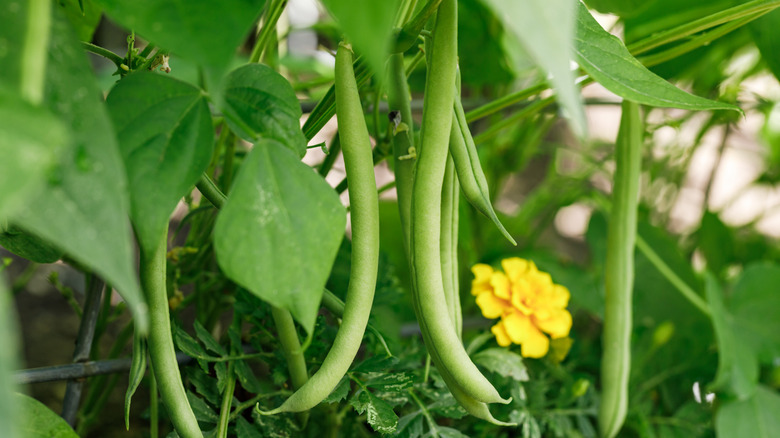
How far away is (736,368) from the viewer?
0.63m

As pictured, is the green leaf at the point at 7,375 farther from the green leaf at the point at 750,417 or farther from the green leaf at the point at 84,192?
the green leaf at the point at 750,417

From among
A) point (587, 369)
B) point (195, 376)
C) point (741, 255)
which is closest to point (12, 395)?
point (195, 376)

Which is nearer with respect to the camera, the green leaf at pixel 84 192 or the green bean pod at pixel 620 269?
the green leaf at pixel 84 192

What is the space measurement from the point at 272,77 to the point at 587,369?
1.85 ft

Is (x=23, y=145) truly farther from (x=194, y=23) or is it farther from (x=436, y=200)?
(x=436, y=200)

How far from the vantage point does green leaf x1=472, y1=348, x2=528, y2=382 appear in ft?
1.69

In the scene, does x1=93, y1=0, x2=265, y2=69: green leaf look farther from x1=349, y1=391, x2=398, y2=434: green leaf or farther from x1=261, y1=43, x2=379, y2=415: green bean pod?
x1=349, y1=391, x2=398, y2=434: green leaf

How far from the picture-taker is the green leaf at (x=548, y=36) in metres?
0.18

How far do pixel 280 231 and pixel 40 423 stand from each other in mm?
246

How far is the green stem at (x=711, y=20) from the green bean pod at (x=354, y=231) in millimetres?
268

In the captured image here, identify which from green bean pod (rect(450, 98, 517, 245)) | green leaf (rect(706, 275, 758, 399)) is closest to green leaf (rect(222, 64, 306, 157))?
green bean pod (rect(450, 98, 517, 245))

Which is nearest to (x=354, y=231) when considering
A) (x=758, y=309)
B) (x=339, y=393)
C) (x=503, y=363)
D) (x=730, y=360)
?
(x=339, y=393)

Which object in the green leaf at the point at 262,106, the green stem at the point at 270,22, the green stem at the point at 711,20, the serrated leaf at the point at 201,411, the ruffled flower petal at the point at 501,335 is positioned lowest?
the serrated leaf at the point at 201,411

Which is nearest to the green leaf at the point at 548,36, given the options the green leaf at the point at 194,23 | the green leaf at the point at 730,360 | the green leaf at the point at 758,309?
the green leaf at the point at 194,23
